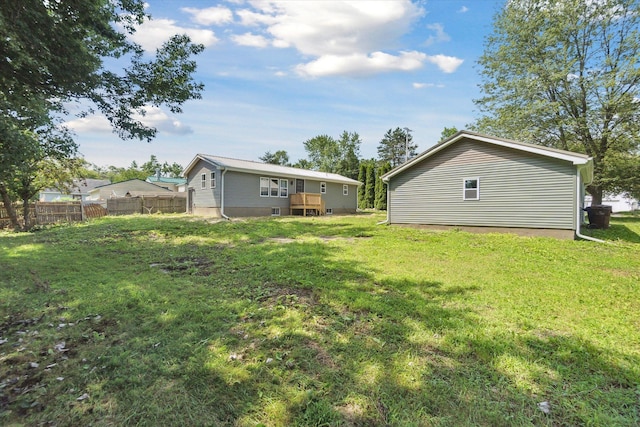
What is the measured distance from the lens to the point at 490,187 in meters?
11.1

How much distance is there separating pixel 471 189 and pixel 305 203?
34.6 ft

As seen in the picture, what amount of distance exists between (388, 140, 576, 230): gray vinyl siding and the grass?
14.6 ft

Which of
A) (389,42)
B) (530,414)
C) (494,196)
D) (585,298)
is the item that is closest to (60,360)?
(530,414)

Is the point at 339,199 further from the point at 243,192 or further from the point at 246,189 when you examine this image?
the point at 243,192

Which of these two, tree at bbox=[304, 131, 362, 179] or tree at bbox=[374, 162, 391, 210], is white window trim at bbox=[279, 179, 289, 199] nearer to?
tree at bbox=[374, 162, 391, 210]

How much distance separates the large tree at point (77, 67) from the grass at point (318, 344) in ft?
11.7

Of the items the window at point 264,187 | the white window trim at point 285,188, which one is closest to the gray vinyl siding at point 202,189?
the window at point 264,187

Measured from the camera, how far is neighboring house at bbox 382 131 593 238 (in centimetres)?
965

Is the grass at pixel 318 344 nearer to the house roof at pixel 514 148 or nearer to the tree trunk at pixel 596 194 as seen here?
the house roof at pixel 514 148

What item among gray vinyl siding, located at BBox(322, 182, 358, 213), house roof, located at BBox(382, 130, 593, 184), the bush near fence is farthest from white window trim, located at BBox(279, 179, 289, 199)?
the bush near fence

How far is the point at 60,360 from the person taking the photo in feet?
8.56

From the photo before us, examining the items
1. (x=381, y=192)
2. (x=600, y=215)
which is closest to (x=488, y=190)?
(x=600, y=215)

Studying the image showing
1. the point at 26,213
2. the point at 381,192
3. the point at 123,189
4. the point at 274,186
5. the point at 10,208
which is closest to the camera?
the point at 10,208

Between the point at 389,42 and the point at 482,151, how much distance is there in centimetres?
607
